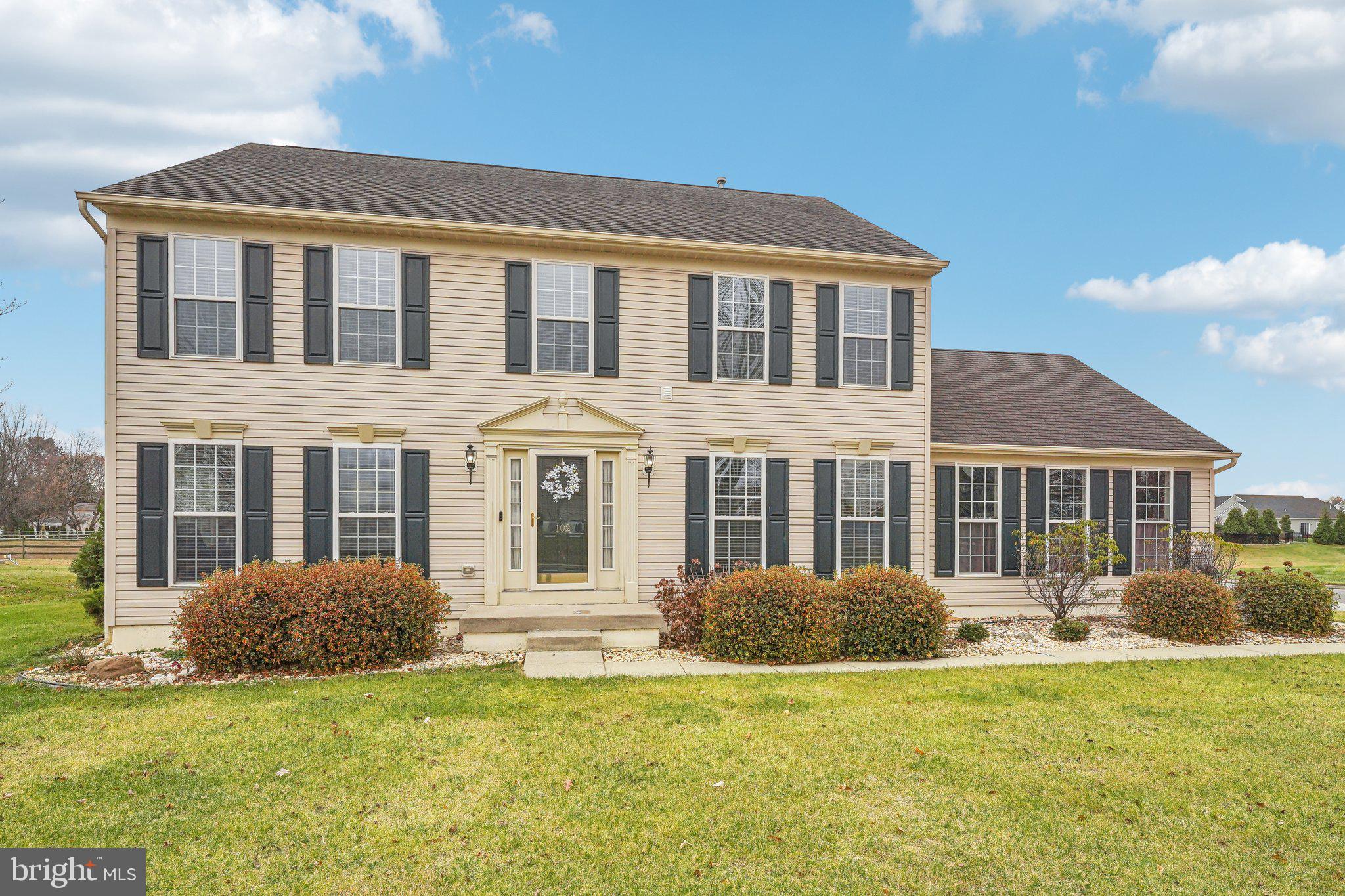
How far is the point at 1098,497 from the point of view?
40.9 ft

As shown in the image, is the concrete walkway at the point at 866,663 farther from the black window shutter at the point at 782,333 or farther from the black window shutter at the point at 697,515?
the black window shutter at the point at 782,333

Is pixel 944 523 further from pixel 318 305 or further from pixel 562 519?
pixel 318 305

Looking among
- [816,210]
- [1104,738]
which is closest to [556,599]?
[1104,738]

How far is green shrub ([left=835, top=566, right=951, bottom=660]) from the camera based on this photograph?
8.57 meters

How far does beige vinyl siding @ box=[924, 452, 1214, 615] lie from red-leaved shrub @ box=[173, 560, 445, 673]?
8145mm

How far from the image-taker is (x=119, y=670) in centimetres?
768

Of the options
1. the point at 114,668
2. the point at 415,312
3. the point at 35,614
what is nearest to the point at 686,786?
the point at 114,668

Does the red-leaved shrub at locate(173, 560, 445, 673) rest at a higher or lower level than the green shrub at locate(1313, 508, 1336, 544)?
higher

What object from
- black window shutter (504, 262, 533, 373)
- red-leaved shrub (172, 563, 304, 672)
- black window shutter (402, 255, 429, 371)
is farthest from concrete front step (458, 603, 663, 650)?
black window shutter (402, 255, 429, 371)

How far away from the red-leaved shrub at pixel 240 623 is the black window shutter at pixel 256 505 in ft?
5.23

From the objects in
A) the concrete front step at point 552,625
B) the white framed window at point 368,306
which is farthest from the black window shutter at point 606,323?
the concrete front step at point 552,625

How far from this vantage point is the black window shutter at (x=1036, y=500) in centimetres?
1226

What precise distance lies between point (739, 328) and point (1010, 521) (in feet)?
19.3

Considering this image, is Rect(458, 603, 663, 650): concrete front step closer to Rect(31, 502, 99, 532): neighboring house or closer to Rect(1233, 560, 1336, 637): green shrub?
Rect(1233, 560, 1336, 637): green shrub
